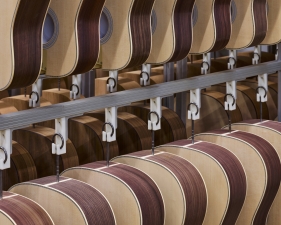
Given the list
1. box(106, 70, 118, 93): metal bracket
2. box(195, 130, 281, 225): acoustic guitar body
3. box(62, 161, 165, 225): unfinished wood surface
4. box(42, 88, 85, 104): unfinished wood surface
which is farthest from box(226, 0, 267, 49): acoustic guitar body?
box(62, 161, 165, 225): unfinished wood surface

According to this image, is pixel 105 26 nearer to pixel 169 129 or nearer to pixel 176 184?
pixel 176 184

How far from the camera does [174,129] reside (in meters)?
3.12

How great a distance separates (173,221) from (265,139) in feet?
2.27

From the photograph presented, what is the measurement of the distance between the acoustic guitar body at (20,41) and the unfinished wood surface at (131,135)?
1.04 meters

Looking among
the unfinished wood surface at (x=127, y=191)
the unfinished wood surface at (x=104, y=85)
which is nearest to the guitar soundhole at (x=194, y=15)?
the unfinished wood surface at (x=104, y=85)

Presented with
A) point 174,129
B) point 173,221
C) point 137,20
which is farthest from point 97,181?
point 174,129

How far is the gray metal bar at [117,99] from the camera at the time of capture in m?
2.07

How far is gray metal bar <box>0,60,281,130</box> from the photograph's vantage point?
2.07 meters

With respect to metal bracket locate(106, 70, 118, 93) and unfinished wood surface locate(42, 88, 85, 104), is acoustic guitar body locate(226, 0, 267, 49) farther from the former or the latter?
unfinished wood surface locate(42, 88, 85, 104)

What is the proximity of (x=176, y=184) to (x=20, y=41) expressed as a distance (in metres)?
0.78

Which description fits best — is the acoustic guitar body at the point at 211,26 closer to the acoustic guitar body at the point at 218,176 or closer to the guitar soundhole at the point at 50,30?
the acoustic guitar body at the point at 218,176

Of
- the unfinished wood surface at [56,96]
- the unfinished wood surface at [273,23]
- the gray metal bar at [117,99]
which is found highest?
the unfinished wood surface at [273,23]

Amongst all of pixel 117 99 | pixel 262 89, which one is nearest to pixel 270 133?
pixel 262 89

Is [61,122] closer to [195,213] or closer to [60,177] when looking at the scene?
[60,177]
